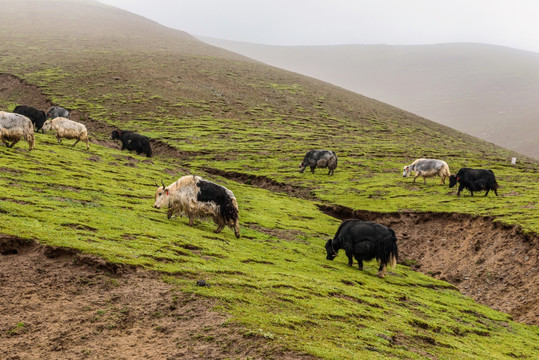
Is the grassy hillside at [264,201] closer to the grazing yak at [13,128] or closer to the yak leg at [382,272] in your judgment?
the yak leg at [382,272]

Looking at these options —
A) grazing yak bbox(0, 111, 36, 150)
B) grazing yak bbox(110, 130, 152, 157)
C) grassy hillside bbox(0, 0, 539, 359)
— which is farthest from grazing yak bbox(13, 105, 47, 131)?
grazing yak bbox(0, 111, 36, 150)

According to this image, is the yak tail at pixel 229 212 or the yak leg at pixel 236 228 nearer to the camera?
the yak tail at pixel 229 212

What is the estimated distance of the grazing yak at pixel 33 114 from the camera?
31.5 metres

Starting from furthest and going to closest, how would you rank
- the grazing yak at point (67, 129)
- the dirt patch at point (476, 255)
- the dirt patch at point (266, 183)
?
the dirt patch at point (266, 183)
the grazing yak at point (67, 129)
the dirt patch at point (476, 255)

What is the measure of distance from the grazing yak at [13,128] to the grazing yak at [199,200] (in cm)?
1047

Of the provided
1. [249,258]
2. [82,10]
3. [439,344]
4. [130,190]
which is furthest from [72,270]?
[82,10]

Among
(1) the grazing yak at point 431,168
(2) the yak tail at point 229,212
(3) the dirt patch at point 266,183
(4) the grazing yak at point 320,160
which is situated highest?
(1) the grazing yak at point 431,168

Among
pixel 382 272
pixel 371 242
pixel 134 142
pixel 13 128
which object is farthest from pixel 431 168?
pixel 13 128

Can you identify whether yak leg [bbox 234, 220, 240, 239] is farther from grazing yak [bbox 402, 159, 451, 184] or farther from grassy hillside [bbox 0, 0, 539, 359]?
grazing yak [bbox 402, 159, 451, 184]

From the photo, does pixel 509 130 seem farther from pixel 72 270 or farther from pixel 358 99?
pixel 72 270

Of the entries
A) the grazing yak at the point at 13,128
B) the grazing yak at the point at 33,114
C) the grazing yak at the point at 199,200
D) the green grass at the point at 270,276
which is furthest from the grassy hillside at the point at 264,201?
the grazing yak at the point at 33,114

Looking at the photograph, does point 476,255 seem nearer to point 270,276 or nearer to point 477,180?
point 477,180

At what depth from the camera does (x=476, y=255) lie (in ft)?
72.7

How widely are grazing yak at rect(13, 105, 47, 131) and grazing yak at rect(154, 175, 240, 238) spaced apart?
20722 millimetres
